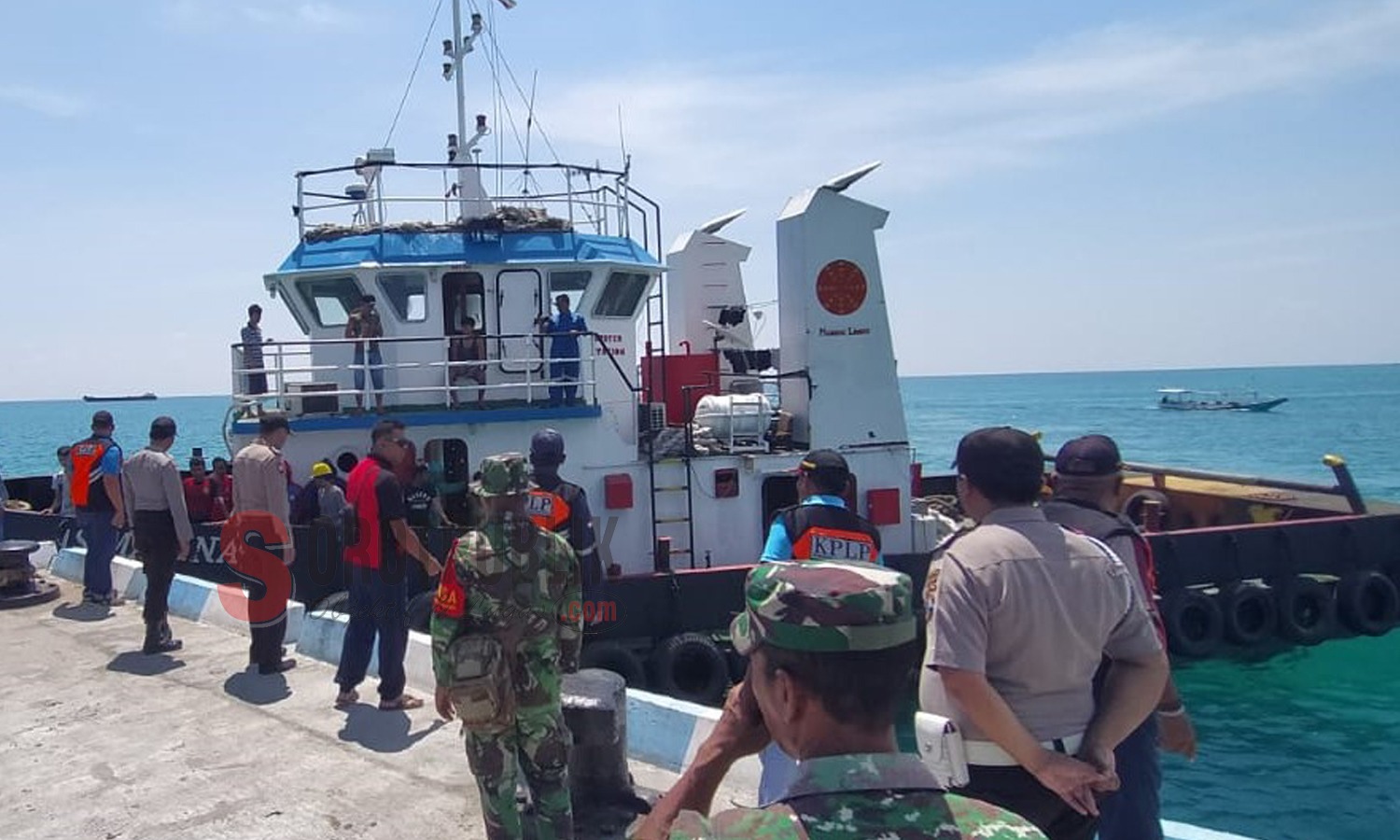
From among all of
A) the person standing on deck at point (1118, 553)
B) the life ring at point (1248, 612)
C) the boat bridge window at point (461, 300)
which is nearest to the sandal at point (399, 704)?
the person standing on deck at point (1118, 553)

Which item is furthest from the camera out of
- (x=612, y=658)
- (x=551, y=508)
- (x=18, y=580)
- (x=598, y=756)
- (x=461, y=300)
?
(x=461, y=300)

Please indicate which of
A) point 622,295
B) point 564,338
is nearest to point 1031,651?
point 564,338

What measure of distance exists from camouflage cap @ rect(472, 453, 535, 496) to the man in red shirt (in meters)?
1.81

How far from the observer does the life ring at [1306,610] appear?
1258 centimetres

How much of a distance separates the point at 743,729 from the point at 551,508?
3.27 m

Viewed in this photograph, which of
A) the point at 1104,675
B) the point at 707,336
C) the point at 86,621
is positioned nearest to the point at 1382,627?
the point at 707,336

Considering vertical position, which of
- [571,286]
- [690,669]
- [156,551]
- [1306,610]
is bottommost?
[1306,610]

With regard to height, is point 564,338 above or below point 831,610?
above

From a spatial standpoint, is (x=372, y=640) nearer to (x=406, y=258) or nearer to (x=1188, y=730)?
(x=1188, y=730)

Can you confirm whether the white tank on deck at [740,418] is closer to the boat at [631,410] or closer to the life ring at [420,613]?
the boat at [631,410]

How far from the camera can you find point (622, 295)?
→ 37.1 feet

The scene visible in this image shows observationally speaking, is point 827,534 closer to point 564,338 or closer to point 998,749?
point 998,749

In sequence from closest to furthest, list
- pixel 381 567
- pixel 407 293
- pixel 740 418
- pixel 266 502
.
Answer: pixel 381 567 < pixel 266 502 < pixel 407 293 < pixel 740 418

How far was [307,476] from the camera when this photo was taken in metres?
9.67
